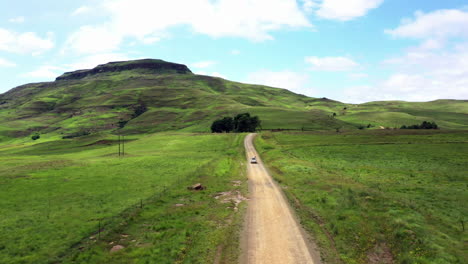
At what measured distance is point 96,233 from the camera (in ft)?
89.8

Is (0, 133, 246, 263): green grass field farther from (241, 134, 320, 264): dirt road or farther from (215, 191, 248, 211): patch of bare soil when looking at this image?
(241, 134, 320, 264): dirt road

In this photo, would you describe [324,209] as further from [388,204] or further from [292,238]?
[292,238]

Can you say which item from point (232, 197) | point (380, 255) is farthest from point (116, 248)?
point (380, 255)

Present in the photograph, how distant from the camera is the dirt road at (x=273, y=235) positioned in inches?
816

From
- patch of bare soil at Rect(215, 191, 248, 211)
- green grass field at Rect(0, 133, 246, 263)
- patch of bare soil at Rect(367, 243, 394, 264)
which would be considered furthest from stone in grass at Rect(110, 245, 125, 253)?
patch of bare soil at Rect(367, 243, 394, 264)

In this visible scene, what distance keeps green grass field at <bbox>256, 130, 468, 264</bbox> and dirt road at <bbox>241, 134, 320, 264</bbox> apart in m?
1.56

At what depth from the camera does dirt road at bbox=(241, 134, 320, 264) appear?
2072cm

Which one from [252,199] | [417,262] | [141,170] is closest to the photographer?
[417,262]

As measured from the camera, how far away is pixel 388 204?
3125cm

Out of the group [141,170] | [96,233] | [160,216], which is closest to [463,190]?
[160,216]

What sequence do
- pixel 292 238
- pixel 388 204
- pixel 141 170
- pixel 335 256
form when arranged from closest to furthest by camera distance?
pixel 335 256
pixel 292 238
pixel 388 204
pixel 141 170

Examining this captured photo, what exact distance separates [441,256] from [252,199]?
22.3 metres

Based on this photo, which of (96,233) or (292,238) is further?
(96,233)

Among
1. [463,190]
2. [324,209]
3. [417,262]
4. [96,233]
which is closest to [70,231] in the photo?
[96,233]
